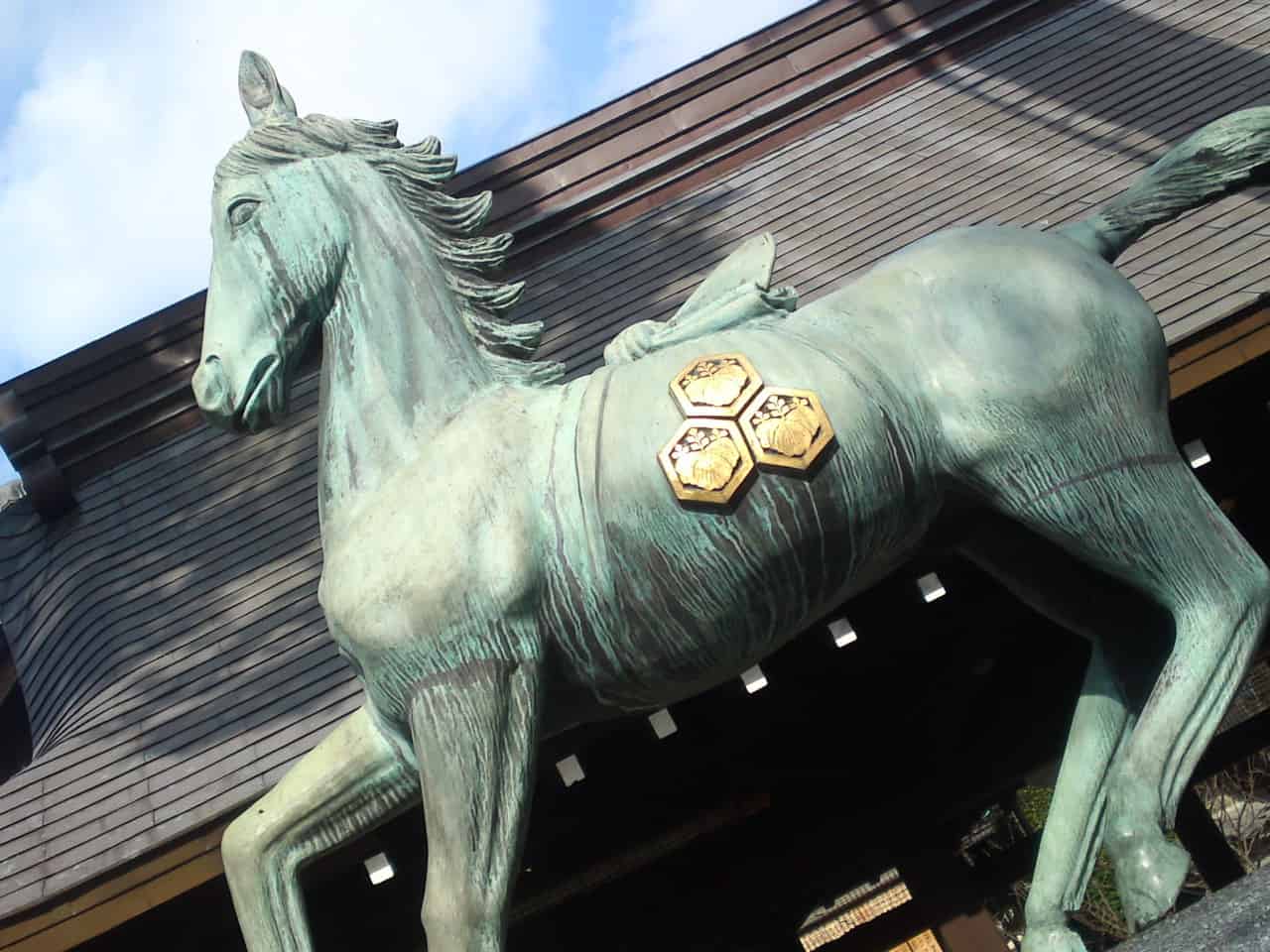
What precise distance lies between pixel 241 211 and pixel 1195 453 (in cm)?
328

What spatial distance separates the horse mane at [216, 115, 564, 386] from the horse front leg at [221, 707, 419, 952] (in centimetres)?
81

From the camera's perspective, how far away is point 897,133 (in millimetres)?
6586

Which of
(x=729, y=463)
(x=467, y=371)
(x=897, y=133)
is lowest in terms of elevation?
(x=729, y=463)

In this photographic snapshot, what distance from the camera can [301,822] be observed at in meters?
2.67

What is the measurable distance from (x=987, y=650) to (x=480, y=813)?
3300 mm

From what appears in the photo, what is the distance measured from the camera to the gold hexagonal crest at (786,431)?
100 inches

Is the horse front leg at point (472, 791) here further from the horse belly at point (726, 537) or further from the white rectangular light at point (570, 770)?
the white rectangular light at point (570, 770)

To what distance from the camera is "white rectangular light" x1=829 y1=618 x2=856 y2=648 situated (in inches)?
169

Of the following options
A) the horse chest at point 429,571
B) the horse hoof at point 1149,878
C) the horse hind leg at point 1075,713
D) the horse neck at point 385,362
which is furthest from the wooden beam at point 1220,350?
the horse chest at point 429,571

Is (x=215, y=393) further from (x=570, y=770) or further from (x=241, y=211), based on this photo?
(x=570, y=770)

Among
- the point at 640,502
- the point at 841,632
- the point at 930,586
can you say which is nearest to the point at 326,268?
the point at 640,502

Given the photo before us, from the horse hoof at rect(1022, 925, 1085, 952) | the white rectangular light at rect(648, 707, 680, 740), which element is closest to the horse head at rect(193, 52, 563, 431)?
the horse hoof at rect(1022, 925, 1085, 952)

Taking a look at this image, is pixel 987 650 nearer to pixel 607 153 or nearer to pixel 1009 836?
pixel 607 153

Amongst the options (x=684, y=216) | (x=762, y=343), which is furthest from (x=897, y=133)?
(x=762, y=343)
